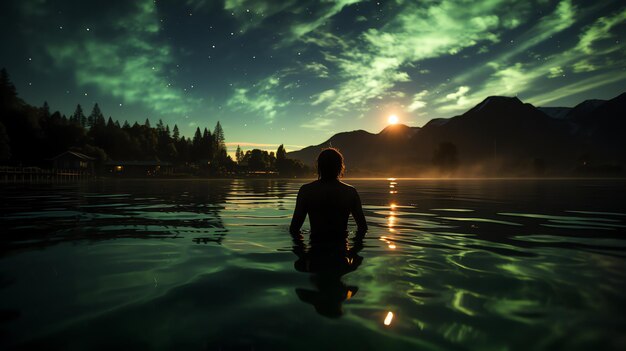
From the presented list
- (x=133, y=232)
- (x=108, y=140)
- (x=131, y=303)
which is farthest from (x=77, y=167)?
(x=131, y=303)

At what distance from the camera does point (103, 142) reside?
113312 mm

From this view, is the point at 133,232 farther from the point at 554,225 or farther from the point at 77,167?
the point at 77,167

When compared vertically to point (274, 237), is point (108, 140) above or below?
above

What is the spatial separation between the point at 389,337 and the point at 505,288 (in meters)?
1.98

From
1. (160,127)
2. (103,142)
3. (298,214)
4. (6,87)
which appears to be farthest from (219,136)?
(298,214)

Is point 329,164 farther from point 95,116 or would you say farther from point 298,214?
point 95,116

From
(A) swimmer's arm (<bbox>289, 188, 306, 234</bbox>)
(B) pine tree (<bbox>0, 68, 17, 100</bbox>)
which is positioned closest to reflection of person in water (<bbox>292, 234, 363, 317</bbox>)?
(A) swimmer's arm (<bbox>289, 188, 306, 234</bbox>)

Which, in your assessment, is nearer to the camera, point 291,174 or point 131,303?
point 131,303

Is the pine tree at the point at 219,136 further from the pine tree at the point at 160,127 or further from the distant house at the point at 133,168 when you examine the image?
the distant house at the point at 133,168

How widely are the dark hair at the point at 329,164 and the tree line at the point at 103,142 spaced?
80.1 m

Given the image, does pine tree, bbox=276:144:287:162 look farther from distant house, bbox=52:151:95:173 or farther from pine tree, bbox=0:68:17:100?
pine tree, bbox=0:68:17:100

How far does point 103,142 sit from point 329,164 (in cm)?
12978

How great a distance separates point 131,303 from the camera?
10.6 feet

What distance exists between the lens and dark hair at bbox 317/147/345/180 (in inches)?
223
